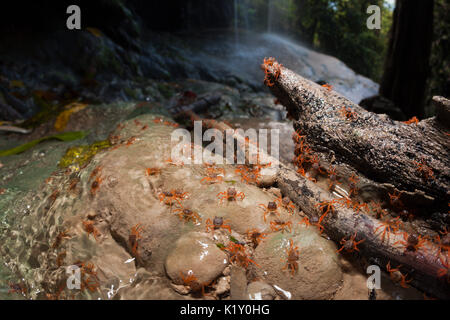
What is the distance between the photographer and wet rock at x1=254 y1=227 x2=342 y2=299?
284 centimetres

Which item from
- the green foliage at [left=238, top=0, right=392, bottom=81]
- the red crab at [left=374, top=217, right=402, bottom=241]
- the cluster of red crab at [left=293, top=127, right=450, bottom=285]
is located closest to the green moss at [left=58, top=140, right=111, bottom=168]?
the cluster of red crab at [left=293, top=127, right=450, bottom=285]

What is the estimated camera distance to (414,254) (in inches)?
108

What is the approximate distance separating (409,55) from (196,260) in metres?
8.92

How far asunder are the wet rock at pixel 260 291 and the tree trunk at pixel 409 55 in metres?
7.63

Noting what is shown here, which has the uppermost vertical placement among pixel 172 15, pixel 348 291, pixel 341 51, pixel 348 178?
pixel 172 15

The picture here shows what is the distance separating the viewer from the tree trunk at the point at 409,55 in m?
7.46

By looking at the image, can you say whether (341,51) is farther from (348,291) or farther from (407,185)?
(348,291)

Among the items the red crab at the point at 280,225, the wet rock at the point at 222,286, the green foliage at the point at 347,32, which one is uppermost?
the green foliage at the point at 347,32

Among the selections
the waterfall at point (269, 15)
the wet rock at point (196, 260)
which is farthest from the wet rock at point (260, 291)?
the waterfall at point (269, 15)

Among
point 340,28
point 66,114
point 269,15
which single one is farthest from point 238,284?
point 269,15

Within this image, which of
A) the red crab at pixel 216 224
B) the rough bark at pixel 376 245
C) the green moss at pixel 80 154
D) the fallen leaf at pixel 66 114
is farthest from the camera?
the fallen leaf at pixel 66 114

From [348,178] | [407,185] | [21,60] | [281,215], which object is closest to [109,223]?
[281,215]

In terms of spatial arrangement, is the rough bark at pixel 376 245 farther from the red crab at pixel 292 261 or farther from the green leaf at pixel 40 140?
the green leaf at pixel 40 140

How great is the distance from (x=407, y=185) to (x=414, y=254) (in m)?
1.01
